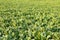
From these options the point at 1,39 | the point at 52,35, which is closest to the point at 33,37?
the point at 52,35

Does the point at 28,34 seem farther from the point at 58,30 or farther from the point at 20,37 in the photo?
the point at 58,30

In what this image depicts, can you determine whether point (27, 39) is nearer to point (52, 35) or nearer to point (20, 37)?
point (20, 37)

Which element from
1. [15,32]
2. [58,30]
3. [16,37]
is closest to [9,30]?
[15,32]

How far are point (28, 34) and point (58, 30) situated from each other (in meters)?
1.84

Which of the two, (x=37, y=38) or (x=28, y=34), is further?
(x=28, y=34)

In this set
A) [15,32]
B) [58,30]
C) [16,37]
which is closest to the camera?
[16,37]

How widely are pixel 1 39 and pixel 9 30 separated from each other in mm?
1367

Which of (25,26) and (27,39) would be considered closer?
(27,39)

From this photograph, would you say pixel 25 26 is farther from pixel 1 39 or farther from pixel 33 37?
pixel 1 39

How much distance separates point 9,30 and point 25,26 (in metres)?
1.28

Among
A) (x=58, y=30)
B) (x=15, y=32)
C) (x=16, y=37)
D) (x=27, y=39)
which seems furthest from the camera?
(x=58, y=30)

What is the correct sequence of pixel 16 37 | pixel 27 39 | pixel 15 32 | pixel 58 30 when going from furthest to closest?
pixel 58 30 → pixel 15 32 → pixel 16 37 → pixel 27 39

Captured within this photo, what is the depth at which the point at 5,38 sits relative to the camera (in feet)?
26.6

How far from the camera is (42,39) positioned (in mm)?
8023
